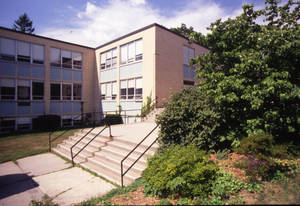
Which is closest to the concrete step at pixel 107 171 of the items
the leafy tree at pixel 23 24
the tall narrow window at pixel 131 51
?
the tall narrow window at pixel 131 51

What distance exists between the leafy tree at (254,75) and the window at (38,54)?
670 inches

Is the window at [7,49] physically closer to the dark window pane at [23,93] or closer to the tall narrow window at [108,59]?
the dark window pane at [23,93]

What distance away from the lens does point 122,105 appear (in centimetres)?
1753

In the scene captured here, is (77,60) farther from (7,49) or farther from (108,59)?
(7,49)

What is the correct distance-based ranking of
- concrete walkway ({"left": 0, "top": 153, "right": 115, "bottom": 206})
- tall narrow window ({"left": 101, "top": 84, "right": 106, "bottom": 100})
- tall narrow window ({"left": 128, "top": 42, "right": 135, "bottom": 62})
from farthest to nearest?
tall narrow window ({"left": 101, "top": 84, "right": 106, "bottom": 100})
tall narrow window ({"left": 128, "top": 42, "right": 135, "bottom": 62})
concrete walkway ({"left": 0, "top": 153, "right": 115, "bottom": 206})

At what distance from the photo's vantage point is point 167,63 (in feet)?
53.1

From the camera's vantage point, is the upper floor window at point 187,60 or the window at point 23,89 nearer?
the window at point 23,89

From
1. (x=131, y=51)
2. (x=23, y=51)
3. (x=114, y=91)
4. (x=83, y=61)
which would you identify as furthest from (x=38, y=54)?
(x=131, y=51)

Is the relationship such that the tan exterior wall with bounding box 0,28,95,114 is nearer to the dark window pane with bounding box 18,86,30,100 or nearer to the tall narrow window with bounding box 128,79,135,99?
the dark window pane with bounding box 18,86,30,100

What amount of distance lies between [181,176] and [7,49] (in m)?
18.8

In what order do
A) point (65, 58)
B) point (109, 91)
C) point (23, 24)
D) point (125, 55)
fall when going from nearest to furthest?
point (125, 55), point (65, 58), point (109, 91), point (23, 24)

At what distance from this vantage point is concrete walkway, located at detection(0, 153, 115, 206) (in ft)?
15.7

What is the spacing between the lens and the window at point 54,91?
17944 mm

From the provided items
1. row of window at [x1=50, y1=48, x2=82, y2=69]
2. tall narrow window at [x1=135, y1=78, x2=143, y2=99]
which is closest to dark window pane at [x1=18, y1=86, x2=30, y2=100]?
row of window at [x1=50, y1=48, x2=82, y2=69]
